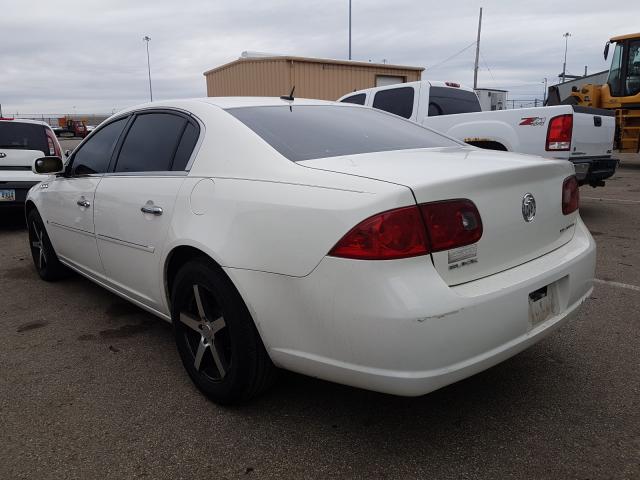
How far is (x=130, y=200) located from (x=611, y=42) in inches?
532

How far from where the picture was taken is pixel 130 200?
303 cm

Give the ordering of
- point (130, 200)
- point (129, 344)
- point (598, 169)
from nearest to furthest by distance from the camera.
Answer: point (130, 200) → point (129, 344) → point (598, 169)

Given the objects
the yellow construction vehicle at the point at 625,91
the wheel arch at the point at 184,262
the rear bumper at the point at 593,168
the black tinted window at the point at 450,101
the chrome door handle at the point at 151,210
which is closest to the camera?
the wheel arch at the point at 184,262

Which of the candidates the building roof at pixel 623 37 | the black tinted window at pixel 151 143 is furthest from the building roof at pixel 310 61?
the black tinted window at pixel 151 143

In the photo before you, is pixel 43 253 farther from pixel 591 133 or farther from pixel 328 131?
pixel 591 133

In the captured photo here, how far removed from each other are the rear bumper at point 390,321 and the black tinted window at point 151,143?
110 centimetres

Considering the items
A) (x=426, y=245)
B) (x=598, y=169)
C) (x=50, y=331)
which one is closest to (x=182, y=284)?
(x=426, y=245)

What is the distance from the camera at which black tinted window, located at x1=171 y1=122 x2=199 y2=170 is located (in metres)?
2.78

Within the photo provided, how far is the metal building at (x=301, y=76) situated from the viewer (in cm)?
1402

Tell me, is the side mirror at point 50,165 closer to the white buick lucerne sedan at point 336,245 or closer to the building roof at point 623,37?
the white buick lucerne sedan at point 336,245

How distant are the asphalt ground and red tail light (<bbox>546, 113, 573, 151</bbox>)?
320cm

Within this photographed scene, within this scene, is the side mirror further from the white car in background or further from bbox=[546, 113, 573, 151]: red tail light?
bbox=[546, 113, 573, 151]: red tail light

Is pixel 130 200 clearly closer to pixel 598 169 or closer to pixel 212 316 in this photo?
pixel 212 316

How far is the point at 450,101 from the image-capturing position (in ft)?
26.6
